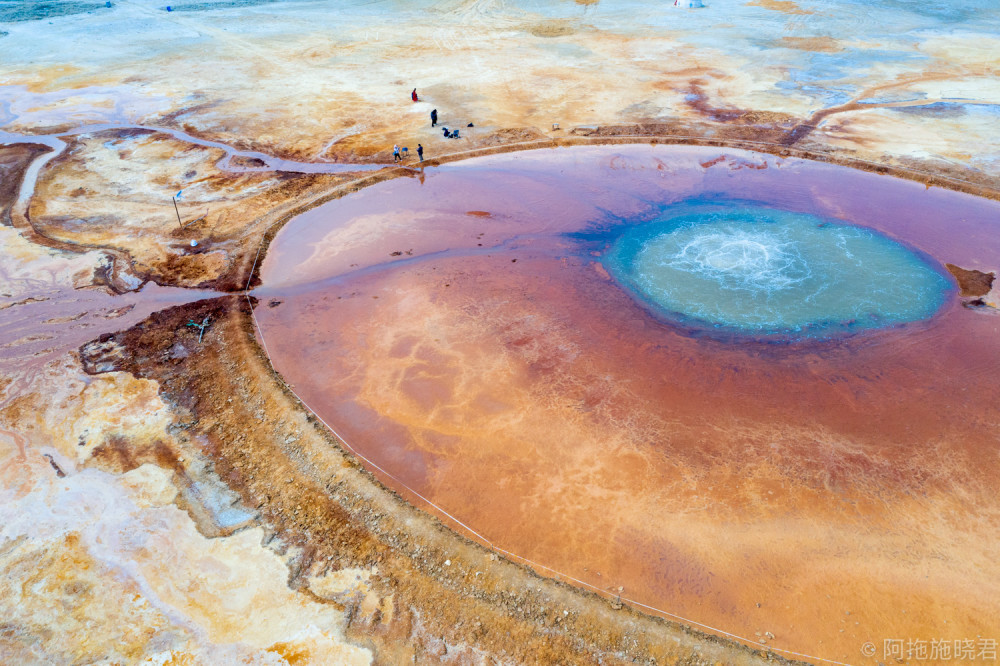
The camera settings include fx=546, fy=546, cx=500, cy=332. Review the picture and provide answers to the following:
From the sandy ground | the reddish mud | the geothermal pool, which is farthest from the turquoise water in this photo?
the sandy ground

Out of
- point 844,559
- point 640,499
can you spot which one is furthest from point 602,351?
point 844,559

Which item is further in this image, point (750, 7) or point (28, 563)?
point (750, 7)

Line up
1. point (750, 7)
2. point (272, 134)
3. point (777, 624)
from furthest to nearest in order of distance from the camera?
point (750, 7)
point (272, 134)
point (777, 624)

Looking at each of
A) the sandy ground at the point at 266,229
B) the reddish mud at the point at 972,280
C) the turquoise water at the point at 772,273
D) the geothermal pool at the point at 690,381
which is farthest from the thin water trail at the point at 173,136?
the reddish mud at the point at 972,280

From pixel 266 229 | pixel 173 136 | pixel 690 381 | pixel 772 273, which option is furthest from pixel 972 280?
pixel 173 136

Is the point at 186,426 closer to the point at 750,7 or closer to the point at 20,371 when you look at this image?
the point at 20,371

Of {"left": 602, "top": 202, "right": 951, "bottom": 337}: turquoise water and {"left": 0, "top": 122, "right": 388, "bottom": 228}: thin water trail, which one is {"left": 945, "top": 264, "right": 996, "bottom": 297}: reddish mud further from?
{"left": 0, "top": 122, "right": 388, "bottom": 228}: thin water trail
